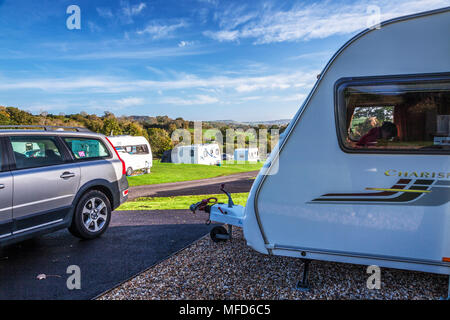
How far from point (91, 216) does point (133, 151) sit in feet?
54.0

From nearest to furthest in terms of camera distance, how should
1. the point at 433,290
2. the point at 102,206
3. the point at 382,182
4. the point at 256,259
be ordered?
the point at 382,182, the point at 433,290, the point at 256,259, the point at 102,206

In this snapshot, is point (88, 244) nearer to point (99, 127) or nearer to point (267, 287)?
point (267, 287)

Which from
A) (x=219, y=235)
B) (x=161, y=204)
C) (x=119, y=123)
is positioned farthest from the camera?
(x=119, y=123)

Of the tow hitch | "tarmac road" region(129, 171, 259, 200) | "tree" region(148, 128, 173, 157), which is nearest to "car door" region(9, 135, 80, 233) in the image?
the tow hitch

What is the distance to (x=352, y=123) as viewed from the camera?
306 centimetres

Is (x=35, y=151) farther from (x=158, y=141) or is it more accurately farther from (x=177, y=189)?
(x=158, y=141)

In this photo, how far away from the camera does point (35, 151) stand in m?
4.27

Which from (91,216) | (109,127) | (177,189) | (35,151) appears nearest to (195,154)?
(109,127)

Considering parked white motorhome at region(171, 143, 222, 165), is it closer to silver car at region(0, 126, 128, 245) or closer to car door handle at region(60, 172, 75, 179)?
silver car at region(0, 126, 128, 245)

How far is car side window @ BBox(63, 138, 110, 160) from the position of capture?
478 centimetres

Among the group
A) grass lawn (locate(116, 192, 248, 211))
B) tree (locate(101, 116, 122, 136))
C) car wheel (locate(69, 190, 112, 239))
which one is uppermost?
tree (locate(101, 116, 122, 136))

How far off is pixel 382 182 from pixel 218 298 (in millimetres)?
2108

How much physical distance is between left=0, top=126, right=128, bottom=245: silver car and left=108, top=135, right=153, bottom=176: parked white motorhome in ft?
48.5

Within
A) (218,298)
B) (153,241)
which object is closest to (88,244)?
(153,241)
